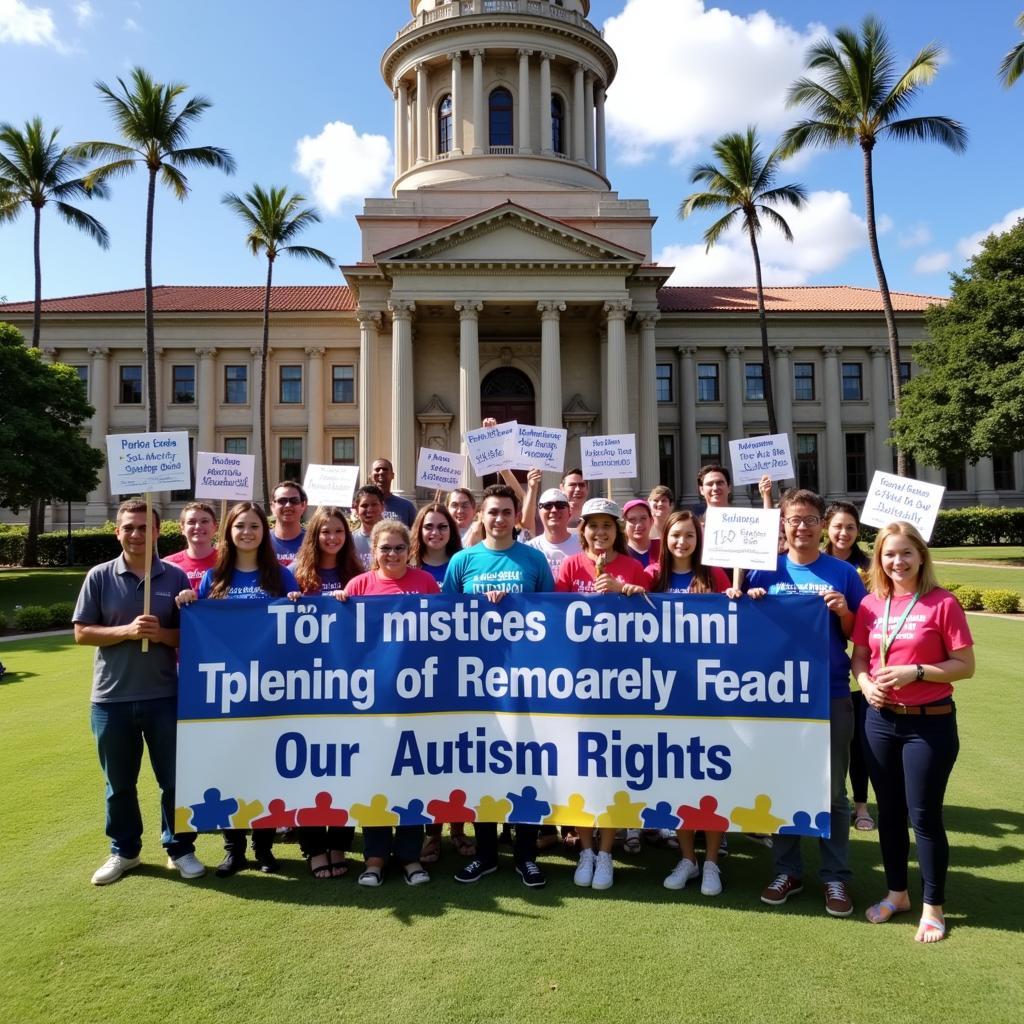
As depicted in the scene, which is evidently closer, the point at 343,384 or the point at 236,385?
the point at 343,384

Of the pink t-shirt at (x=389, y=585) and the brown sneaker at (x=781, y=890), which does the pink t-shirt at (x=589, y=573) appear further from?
the brown sneaker at (x=781, y=890)

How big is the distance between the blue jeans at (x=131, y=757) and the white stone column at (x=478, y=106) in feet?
137

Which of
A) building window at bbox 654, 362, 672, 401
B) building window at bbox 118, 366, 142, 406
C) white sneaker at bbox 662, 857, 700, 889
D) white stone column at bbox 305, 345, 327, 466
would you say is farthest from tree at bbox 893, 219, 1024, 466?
building window at bbox 118, 366, 142, 406

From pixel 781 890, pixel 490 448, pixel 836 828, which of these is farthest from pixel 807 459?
pixel 781 890

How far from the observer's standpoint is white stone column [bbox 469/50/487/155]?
40719mm

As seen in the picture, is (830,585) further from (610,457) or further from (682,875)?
(610,457)

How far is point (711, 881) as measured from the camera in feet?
14.4

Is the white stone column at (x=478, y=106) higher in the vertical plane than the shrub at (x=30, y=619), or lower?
higher

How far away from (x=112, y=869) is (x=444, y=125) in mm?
46481

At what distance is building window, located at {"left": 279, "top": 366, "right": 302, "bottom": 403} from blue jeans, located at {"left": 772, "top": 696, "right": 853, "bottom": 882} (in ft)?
Result: 125

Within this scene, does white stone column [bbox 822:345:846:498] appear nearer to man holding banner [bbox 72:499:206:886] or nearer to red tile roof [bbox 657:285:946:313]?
red tile roof [bbox 657:285:946:313]

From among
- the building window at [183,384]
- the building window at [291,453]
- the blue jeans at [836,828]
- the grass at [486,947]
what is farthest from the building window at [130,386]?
the blue jeans at [836,828]

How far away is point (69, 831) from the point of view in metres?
5.35

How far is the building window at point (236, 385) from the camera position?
39562mm
